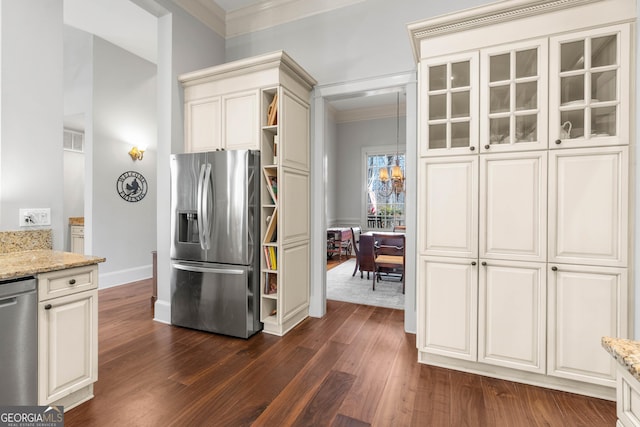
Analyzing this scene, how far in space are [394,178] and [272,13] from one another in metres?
3.97

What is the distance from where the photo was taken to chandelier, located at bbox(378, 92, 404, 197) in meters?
6.53

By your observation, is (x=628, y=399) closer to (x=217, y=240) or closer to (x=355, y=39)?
(x=217, y=240)

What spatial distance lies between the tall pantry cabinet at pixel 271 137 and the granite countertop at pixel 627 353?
2358 millimetres

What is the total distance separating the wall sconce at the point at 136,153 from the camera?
16.2 feet

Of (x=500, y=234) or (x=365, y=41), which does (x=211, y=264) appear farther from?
(x=365, y=41)

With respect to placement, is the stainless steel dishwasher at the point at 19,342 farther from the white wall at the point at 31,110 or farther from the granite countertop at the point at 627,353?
the granite countertop at the point at 627,353

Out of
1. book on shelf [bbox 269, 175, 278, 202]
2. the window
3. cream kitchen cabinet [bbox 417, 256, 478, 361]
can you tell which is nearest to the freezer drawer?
book on shelf [bbox 269, 175, 278, 202]

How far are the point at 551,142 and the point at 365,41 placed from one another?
2.12 m

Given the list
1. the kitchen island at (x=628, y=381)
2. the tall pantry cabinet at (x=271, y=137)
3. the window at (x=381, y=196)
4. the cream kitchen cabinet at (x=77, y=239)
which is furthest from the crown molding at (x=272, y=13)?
the window at (x=381, y=196)

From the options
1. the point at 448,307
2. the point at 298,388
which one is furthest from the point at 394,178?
the point at 298,388

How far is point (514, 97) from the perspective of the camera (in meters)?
2.16

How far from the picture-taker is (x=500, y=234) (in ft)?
7.15

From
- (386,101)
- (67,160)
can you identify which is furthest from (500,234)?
(67,160)

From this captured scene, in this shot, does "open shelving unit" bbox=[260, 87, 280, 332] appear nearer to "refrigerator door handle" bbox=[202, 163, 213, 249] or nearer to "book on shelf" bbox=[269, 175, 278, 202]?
"book on shelf" bbox=[269, 175, 278, 202]
